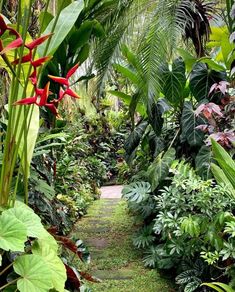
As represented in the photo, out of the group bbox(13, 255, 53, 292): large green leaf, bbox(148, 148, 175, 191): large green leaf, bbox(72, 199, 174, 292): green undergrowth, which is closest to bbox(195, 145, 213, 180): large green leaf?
bbox(148, 148, 175, 191): large green leaf

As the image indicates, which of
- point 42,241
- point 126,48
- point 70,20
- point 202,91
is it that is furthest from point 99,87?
point 42,241

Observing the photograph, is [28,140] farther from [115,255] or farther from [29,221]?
[115,255]

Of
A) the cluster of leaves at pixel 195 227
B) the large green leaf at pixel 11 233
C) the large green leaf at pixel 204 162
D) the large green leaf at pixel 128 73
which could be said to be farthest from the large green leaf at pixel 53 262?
the large green leaf at pixel 128 73

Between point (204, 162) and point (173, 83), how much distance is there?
815mm

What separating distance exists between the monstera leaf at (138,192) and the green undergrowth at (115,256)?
0.51 metres

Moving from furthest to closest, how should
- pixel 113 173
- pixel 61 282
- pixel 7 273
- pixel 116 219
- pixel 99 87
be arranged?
pixel 113 173 → pixel 116 219 → pixel 99 87 → pixel 7 273 → pixel 61 282

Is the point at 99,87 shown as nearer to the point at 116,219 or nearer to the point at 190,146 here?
the point at 190,146

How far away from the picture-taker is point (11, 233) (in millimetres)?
937

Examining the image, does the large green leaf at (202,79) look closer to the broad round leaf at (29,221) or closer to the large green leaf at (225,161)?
the large green leaf at (225,161)

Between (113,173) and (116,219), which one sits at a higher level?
(116,219)

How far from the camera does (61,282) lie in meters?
1.06

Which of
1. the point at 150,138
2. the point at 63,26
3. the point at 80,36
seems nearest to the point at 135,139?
the point at 150,138

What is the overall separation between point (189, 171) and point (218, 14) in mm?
1922

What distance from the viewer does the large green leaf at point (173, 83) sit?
311 centimetres
